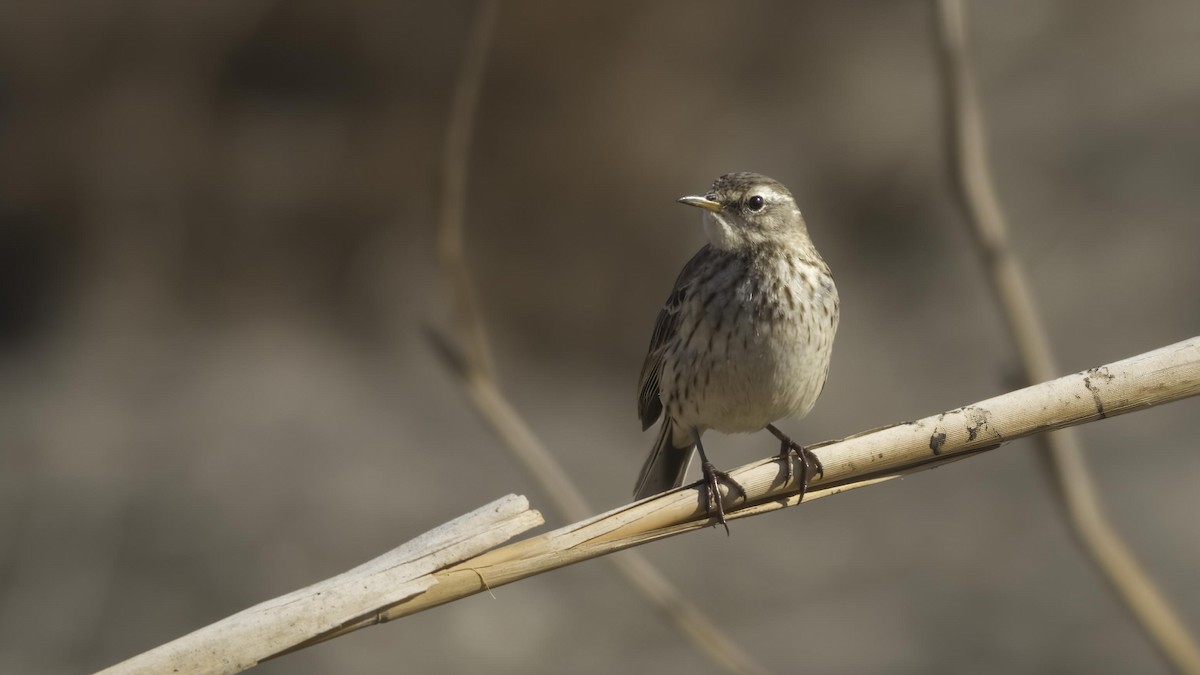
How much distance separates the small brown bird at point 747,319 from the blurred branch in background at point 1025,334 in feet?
2.03

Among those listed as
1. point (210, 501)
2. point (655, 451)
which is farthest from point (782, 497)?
point (210, 501)

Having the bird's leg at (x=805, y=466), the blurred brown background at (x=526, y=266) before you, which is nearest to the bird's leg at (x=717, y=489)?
the bird's leg at (x=805, y=466)

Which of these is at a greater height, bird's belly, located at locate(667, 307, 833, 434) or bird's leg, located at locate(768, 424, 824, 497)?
bird's leg, located at locate(768, 424, 824, 497)

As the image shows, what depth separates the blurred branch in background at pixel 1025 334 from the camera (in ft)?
10.4

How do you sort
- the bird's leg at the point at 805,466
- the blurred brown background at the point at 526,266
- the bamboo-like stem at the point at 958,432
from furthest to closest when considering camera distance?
the blurred brown background at the point at 526,266
the bird's leg at the point at 805,466
the bamboo-like stem at the point at 958,432

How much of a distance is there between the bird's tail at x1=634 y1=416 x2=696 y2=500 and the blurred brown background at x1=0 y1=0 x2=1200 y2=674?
8.64 feet

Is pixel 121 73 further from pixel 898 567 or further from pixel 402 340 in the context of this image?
pixel 898 567

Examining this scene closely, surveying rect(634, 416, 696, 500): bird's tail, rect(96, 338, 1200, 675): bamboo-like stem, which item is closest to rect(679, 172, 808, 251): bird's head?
rect(634, 416, 696, 500): bird's tail

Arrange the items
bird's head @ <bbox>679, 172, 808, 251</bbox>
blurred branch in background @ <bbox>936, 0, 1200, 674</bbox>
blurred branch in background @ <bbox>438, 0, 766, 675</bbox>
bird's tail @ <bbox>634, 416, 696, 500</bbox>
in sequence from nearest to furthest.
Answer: blurred branch in background @ <bbox>936, 0, 1200, 674</bbox> < blurred branch in background @ <bbox>438, 0, 766, 675</bbox> < bird's head @ <bbox>679, 172, 808, 251</bbox> < bird's tail @ <bbox>634, 416, 696, 500</bbox>

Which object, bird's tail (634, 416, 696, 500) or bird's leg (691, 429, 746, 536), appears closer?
bird's leg (691, 429, 746, 536)

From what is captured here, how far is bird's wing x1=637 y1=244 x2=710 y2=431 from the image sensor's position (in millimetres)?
4043

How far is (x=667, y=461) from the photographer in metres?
4.38

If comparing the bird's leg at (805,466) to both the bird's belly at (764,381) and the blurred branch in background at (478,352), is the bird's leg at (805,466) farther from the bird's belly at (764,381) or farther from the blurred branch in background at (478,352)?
the bird's belly at (764,381)

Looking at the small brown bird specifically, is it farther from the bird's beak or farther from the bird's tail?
the bird's tail
